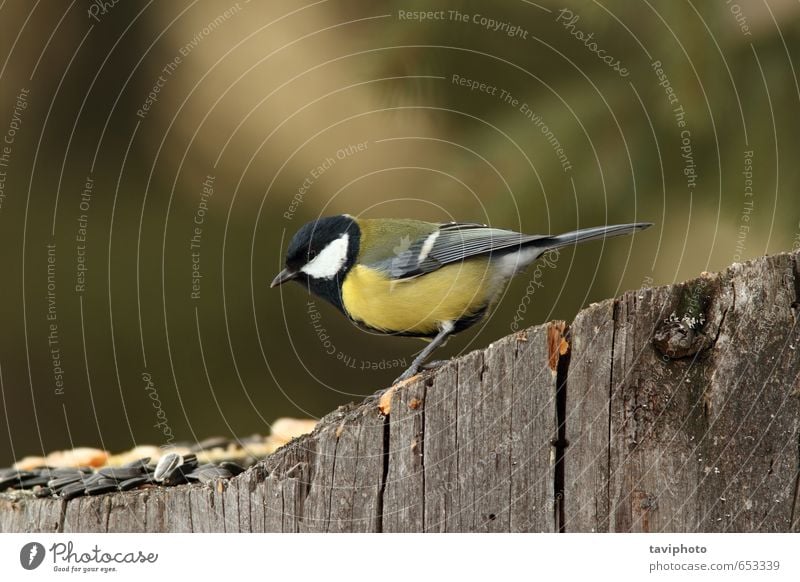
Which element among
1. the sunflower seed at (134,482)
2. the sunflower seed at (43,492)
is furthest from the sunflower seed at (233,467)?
the sunflower seed at (43,492)

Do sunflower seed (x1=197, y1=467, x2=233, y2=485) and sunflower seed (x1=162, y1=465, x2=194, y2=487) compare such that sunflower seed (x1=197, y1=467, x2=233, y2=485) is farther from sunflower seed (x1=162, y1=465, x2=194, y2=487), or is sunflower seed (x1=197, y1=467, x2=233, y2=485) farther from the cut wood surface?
the cut wood surface

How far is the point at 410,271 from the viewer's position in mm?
2162

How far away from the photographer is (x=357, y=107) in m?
2.16

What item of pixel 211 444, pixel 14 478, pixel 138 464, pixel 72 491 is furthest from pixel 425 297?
pixel 14 478

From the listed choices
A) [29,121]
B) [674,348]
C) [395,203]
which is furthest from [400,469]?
[29,121]

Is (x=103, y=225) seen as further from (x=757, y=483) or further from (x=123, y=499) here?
(x=757, y=483)

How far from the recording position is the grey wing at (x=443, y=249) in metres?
2.10

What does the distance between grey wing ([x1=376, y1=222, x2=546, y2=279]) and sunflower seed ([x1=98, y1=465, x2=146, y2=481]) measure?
2.40 feet

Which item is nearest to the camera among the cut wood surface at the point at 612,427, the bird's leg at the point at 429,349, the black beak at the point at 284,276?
the cut wood surface at the point at 612,427

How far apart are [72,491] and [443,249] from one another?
99 centimetres

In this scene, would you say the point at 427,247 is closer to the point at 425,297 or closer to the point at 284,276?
the point at 425,297

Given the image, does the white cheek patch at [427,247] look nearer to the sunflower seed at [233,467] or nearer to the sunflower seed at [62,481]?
the sunflower seed at [233,467]

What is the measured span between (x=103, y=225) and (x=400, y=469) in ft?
5.37

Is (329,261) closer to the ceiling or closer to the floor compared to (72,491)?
closer to the ceiling
